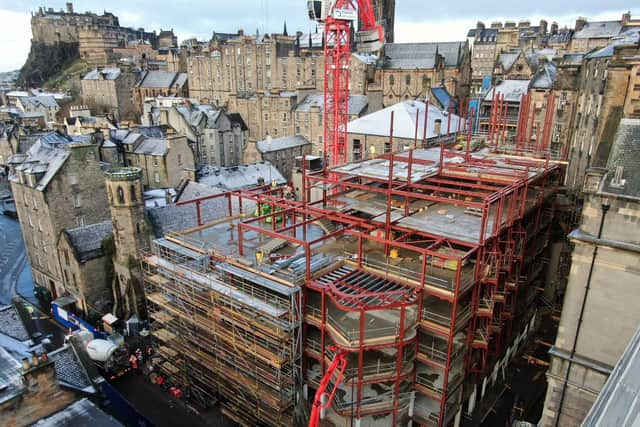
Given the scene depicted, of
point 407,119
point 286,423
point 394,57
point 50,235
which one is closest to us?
point 286,423

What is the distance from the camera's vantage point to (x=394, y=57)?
231 feet

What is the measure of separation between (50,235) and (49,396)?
65.8 feet

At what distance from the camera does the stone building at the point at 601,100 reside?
66.3 ft

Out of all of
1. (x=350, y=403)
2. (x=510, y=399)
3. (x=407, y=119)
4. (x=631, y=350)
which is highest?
(x=407, y=119)

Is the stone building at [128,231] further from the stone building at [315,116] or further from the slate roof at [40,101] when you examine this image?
the slate roof at [40,101]

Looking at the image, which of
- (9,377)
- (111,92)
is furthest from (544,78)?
(111,92)

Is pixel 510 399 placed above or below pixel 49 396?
below

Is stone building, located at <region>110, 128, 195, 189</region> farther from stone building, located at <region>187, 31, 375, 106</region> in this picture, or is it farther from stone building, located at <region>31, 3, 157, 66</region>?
stone building, located at <region>31, 3, 157, 66</region>

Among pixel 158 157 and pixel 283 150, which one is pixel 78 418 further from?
pixel 283 150

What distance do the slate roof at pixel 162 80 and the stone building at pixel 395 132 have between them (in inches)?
2584

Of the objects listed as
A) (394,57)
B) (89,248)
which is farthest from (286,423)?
(394,57)

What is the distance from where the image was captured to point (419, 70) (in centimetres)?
6500

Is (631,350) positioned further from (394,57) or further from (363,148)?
(394,57)

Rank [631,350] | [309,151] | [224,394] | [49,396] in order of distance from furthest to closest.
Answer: [309,151]
[224,394]
[49,396]
[631,350]
